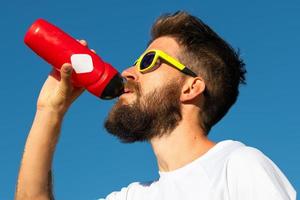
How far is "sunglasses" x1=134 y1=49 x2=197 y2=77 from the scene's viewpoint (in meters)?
4.82

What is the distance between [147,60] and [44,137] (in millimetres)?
1100

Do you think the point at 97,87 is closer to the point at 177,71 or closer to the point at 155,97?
the point at 155,97

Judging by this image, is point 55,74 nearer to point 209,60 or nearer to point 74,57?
point 74,57

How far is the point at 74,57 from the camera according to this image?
175 inches

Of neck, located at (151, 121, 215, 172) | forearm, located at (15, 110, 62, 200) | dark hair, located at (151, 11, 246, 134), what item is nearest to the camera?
neck, located at (151, 121, 215, 172)

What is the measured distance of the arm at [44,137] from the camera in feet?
14.5

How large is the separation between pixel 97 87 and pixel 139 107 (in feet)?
1.34

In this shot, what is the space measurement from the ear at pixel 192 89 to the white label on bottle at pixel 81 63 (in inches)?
33.2

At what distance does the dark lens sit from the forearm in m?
0.82

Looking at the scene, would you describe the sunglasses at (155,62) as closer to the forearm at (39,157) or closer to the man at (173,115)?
the man at (173,115)

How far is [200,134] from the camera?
4.53 meters

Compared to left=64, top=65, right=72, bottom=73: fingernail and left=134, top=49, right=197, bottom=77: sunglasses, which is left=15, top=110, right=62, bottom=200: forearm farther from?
left=134, top=49, right=197, bottom=77: sunglasses

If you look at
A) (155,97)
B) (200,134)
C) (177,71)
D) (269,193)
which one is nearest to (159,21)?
(177,71)

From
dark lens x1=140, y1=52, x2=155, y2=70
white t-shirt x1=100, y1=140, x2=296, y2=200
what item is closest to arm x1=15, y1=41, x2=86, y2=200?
dark lens x1=140, y1=52, x2=155, y2=70
